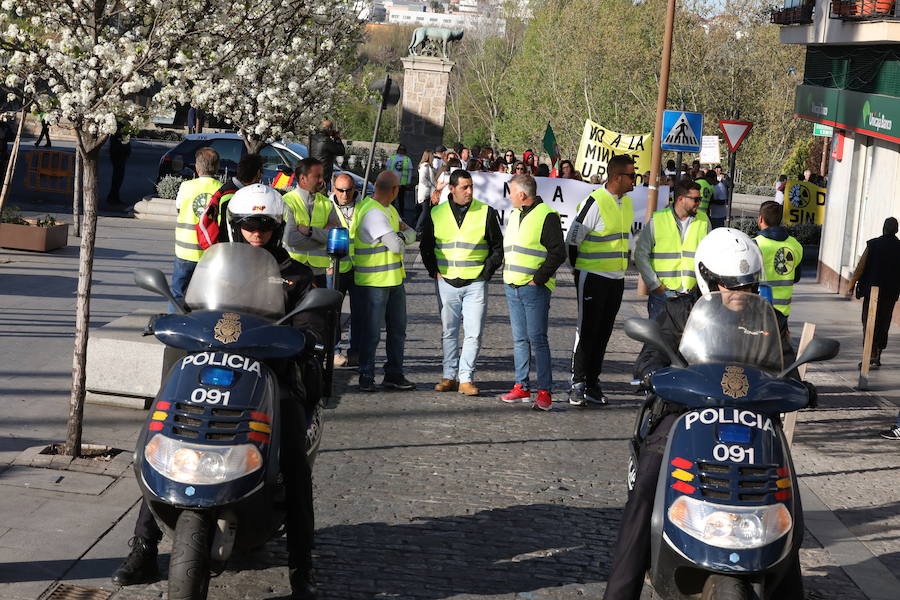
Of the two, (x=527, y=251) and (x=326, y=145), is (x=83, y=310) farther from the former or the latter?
(x=326, y=145)

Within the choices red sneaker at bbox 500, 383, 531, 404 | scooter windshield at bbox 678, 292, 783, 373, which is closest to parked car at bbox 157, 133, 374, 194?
red sneaker at bbox 500, 383, 531, 404

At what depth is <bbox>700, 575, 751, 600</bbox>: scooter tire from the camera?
4.43 m

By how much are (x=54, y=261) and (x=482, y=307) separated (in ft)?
24.8

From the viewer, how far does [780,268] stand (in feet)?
37.1

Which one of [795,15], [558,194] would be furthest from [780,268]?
[795,15]

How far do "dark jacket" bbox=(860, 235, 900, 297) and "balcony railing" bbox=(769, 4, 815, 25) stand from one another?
13.2 metres

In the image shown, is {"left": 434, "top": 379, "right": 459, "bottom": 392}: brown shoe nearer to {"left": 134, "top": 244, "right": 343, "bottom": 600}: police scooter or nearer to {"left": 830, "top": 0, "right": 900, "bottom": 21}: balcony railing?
{"left": 134, "top": 244, "right": 343, "bottom": 600}: police scooter

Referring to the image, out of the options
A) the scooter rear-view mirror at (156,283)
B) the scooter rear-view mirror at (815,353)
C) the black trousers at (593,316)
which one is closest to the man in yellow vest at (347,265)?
the black trousers at (593,316)

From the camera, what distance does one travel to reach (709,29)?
146 ft

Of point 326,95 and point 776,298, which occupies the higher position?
point 326,95

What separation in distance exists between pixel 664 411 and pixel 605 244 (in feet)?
18.8

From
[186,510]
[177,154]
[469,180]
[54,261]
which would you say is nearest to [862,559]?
[186,510]

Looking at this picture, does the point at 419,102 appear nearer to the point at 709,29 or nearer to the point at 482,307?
the point at 709,29

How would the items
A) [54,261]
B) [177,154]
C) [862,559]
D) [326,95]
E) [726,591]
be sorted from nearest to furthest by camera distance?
[726,591], [862,559], [54,261], [326,95], [177,154]
